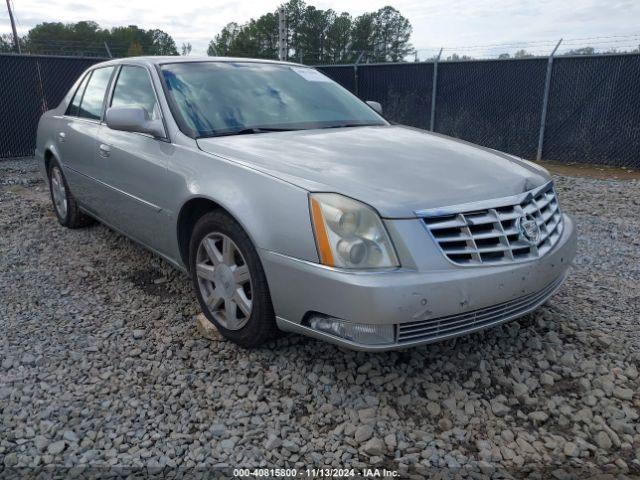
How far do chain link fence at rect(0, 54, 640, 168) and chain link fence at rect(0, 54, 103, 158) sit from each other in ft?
0.06

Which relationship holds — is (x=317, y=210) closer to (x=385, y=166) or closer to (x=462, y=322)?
(x=385, y=166)

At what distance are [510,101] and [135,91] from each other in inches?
365

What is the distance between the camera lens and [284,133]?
3.18m

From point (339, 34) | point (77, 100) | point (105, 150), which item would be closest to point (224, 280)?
point (105, 150)

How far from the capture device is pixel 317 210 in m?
2.30

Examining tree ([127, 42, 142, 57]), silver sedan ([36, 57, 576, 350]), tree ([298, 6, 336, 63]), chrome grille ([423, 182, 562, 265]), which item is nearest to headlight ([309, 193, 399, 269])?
silver sedan ([36, 57, 576, 350])

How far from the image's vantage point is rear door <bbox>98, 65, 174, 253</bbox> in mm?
3215

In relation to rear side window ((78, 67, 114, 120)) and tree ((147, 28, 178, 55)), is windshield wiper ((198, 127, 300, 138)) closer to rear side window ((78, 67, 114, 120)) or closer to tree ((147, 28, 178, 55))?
rear side window ((78, 67, 114, 120))

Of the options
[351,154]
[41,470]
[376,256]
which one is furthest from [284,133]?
[41,470]

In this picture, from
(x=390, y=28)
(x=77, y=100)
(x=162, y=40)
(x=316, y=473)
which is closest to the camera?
(x=316, y=473)

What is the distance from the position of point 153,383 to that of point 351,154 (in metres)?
1.54

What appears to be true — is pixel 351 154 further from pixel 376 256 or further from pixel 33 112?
pixel 33 112

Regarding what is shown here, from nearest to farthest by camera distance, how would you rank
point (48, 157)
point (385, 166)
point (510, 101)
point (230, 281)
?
point (385, 166) → point (230, 281) → point (48, 157) → point (510, 101)

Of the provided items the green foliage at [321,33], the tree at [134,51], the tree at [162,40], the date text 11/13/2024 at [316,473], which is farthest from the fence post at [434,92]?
the tree at [162,40]
